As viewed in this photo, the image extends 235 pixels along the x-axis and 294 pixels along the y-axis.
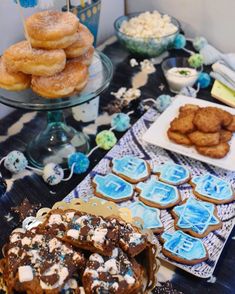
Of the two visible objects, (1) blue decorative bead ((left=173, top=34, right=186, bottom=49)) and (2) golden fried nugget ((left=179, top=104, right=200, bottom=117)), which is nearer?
(2) golden fried nugget ((left=179, top=104, right=200, bottom=117))

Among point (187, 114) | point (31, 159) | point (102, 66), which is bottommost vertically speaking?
point (31, 159)

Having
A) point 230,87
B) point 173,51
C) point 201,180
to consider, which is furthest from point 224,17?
point 201,180

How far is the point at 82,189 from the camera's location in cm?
101

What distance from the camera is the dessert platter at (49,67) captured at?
888 mm

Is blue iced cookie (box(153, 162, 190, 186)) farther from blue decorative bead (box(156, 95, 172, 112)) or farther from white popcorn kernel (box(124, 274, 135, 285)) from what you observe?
white popcorn kernel (box(124, 274, 135, 285))

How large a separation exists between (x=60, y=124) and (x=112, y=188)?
308 millimetres

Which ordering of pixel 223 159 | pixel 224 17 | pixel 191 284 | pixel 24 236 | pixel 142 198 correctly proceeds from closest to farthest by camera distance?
pixel 24 236 → pixel 191 284 → pixel 142 198 → pixel 223 159 → pixel 224 17

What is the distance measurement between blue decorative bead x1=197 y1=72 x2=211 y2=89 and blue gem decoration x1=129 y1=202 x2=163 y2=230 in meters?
0.64

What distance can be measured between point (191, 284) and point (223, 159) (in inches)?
15.1

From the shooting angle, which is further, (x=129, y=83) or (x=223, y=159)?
(x=129, y=83)

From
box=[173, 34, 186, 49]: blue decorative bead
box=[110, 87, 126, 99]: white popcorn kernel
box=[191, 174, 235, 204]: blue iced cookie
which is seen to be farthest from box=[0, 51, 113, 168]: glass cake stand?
box=[173, 34, 186, 49]: blue decorative bead

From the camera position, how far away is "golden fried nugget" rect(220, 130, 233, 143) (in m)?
1.11

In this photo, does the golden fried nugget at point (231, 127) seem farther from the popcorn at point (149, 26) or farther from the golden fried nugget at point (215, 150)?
the popcorn at point (149, 26)

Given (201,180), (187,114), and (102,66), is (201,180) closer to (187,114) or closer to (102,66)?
(187,114)
